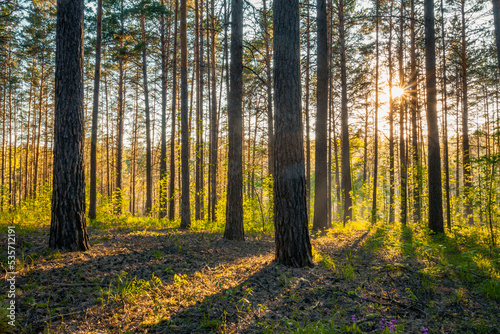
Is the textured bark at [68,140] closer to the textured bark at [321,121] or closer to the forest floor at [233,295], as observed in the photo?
the forest floor at [233,295]

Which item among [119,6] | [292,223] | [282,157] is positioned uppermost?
[119,6]

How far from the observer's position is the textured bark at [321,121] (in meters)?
9.25

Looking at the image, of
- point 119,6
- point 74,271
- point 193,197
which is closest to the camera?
point 74,271

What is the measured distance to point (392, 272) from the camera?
4.55m

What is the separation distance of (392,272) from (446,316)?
1503mm

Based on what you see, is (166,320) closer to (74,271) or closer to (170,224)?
(74,271)

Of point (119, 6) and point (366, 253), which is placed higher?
point (119, 6)

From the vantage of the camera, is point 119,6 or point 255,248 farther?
point 119,6

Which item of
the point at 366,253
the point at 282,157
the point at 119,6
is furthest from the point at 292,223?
the point at 119,6

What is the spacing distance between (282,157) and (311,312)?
102 inches

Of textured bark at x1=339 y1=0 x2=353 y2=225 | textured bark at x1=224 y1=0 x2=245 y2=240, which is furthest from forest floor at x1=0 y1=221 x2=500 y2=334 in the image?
textured bark at x1=339 y1=0 x2=353 y2=225

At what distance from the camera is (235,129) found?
7.12m

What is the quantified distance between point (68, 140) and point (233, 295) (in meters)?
3.98

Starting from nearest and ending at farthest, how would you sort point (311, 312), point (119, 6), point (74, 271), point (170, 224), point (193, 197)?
point (311, 312) → point (74, 271) → point (170, 224) → point (119, 6) → point (193, 197)
